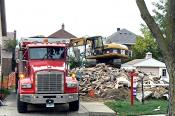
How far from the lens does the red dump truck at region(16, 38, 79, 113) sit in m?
18.3

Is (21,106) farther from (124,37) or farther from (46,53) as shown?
(124,37)

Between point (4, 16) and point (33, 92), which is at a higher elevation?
point (4, 16)

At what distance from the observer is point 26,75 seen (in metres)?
19.7

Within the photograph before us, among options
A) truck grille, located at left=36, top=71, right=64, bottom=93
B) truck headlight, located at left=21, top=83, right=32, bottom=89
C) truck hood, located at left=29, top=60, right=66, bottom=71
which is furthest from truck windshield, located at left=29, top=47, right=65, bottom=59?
truck headlight, located at left=21, top=83, right=32, bottom=89

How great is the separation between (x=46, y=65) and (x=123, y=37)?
74.9 meters

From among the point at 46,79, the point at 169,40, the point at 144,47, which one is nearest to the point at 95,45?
the point at 46,79

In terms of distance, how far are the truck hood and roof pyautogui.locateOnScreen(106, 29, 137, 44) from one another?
70.5 metres

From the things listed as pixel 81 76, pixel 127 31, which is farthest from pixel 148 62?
pixel 127 31

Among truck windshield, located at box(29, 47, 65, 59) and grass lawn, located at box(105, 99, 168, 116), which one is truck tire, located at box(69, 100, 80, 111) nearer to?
grass lawn, located at box(105, 99, 168, 116)

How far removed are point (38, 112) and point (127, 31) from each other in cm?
7966

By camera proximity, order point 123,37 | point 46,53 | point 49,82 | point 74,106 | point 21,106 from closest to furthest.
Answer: point 49,82
point 21,106
point 74,106
point 46,53
point 123,37

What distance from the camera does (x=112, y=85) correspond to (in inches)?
1014

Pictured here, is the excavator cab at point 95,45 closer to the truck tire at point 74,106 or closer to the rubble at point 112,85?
the rubble at point 112,85

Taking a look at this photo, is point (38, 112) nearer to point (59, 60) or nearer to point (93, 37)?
point (59, 60)
